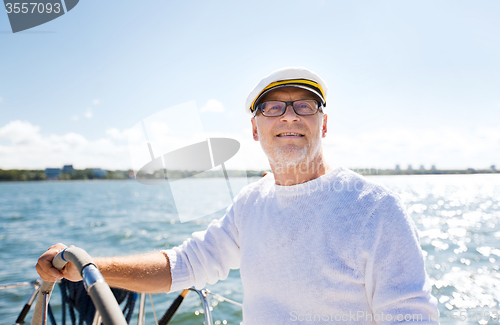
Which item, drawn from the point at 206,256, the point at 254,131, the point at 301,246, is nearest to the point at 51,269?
the point at 206,256

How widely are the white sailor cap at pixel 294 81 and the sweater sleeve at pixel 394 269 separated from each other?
704 millimetres

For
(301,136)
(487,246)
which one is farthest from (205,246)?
→ (487,246)

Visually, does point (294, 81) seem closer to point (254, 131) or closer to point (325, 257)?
point (254, 131)

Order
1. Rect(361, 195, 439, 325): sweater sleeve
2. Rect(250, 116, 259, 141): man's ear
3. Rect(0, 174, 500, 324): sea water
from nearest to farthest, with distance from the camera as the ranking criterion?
Rect(361, 195, 439, 325): sweater sleeve < Rect(250, 116, 259, 141): man's ear < Rect(0, 174, 500, 324): sea water

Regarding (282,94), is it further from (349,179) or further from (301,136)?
(349,179)

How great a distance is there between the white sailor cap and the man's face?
32 mm

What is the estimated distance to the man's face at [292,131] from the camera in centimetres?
156

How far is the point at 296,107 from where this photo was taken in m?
1.59

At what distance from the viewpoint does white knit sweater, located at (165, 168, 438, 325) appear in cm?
111

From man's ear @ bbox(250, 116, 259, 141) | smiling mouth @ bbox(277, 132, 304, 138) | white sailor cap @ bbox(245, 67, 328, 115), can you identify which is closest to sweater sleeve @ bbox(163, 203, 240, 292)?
man's ear @ bbox(250, 116, 259, 141)

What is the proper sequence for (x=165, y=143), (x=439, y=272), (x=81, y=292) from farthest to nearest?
(x=439, y=272) < (x=165, y=143) < (x=81, y=292)

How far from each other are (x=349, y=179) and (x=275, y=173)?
430mm

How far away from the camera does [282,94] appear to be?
160cm

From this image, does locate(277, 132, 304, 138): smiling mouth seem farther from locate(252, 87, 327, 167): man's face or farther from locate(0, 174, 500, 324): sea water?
locate(0, 174, 500, 324): sea water
